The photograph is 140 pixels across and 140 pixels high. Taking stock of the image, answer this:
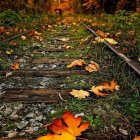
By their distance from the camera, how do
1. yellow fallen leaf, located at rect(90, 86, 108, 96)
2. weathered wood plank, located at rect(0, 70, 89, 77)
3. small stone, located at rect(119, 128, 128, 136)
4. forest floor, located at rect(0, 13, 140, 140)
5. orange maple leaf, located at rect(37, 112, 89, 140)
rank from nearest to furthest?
orange maple leaf, located at rect(37, 112, 89, 140) < small stone, located at rect(119, 128, 128, 136) < forest floor, located at rect(0, 13, 140, 140) < yellow fallen leaf, located at rect(90, 86, 108, 96) < weathered wood plank, located at rect(0, 70, 89, 77)

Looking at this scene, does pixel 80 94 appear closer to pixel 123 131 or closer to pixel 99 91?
pixel 99 91

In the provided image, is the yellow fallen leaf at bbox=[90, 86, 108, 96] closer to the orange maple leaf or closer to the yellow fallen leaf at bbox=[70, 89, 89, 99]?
the yellow fallen leaf at bbox=[70, 89, 89, 99]

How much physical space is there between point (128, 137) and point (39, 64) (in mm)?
2456

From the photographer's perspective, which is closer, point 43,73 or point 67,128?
point 67,128

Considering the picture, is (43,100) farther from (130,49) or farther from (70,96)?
(130,49)

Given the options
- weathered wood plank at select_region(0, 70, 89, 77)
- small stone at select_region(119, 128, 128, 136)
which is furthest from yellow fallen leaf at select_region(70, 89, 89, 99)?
weathered wood plank at select_region(0, 70, 89, 77)

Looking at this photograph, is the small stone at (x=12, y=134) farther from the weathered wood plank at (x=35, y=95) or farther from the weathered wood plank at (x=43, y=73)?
the weathered wood plank at (x=43, y=73)

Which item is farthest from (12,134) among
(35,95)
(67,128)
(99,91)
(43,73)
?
(43,73)

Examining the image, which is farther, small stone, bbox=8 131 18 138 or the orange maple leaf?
small stone, bbox=8 131 18 138

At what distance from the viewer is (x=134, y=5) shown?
15.0 meters

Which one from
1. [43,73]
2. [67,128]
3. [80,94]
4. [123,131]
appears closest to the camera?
[67,128]

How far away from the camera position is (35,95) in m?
2.65

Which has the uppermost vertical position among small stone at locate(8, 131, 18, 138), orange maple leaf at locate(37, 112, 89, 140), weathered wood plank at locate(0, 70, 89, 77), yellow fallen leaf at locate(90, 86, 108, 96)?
orange maple leaf at locate(37, 112, 89, 140)

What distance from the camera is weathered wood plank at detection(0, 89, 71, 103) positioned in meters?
2.53
